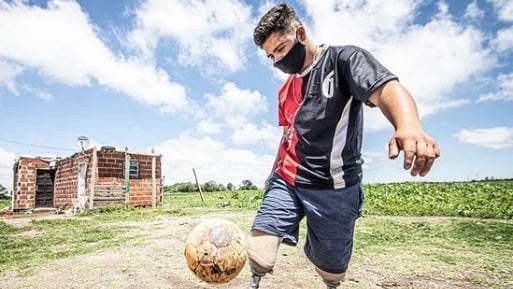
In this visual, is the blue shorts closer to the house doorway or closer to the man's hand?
the man's hand

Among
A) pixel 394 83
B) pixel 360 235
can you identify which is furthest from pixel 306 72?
pixel 360 235

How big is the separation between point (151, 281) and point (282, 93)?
288 centimetres

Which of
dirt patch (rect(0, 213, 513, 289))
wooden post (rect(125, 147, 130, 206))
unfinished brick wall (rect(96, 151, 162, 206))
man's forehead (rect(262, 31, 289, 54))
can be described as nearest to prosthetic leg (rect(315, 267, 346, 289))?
dirt patch (rect(0, 213, 513, 289))

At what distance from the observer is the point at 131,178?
2120cm

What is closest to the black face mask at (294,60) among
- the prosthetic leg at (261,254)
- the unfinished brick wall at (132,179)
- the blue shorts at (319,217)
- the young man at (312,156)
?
the young man at (312,156)

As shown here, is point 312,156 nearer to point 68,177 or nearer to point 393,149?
point 393,149

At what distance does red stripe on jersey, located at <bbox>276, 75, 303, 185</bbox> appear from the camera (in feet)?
9.05

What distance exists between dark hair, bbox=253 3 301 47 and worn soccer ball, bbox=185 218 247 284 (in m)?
1.42

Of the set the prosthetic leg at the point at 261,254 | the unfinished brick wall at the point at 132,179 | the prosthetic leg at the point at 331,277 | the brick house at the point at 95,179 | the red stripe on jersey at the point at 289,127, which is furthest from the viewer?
the unfinished brick wall at the point at 132,179

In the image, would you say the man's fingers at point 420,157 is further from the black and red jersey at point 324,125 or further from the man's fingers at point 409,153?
the black and red jersey at point 324,125

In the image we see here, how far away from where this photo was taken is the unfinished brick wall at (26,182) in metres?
25.5

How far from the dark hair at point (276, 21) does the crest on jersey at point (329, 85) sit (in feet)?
1.50

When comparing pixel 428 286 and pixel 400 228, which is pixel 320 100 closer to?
pixel 428 286

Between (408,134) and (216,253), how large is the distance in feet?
5.79
